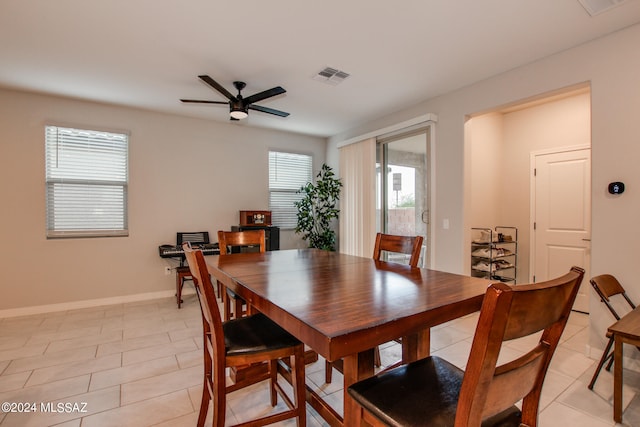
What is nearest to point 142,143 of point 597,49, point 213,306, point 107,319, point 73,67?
point 73,67

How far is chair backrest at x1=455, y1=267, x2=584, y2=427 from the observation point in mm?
687

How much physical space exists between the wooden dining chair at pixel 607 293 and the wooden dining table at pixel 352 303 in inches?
50.7

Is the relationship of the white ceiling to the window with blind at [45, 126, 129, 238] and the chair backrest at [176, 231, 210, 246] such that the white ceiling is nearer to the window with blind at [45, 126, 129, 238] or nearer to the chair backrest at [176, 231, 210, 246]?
the window with blind at [45, 126, 129, 238]

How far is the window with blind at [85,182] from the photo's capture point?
12.4 ft

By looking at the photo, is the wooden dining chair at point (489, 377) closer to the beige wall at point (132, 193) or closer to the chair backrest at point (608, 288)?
the chair backrest at point (608, 288)

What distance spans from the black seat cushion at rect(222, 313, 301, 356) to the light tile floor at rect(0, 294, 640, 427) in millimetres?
577

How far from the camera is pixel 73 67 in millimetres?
2994

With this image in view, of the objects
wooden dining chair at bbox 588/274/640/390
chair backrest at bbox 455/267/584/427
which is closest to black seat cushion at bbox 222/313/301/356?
chair backrest at bbox 455/267/584/427

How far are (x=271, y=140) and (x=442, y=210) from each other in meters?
3.08

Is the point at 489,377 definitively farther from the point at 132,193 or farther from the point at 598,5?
the point at 132,193

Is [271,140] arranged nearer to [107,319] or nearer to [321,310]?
[107,319]

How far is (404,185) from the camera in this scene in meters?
4.41

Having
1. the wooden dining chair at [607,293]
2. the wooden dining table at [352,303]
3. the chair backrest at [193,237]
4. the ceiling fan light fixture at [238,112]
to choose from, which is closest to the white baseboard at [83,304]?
the chair backrest at [193,237]

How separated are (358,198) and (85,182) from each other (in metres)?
3.84
